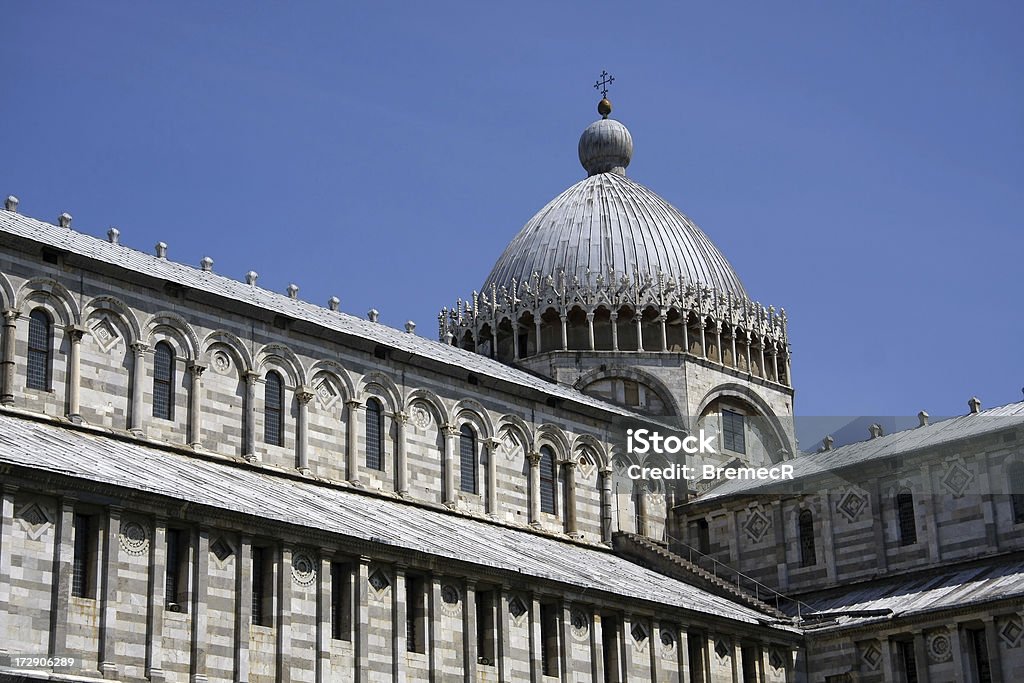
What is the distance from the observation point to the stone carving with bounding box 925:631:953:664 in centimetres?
4856

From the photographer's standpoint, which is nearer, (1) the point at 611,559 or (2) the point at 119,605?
(2) the point at 119,605

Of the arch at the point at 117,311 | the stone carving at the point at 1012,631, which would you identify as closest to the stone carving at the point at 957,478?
the stone carving at the point at 1012,631

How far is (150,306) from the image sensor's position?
147 ft

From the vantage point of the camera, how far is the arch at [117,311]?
142 ft

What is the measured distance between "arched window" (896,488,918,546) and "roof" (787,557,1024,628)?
1.36 metres

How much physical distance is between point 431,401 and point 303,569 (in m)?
13.5

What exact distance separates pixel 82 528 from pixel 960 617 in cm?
2574

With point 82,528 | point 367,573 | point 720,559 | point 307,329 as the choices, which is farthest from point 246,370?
point 720,559

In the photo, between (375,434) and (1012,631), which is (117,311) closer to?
(375,434)

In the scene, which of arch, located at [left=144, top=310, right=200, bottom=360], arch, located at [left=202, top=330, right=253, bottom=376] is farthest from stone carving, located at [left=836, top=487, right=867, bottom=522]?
arch, located at [left=144, top=310, right=200, bottom=360]

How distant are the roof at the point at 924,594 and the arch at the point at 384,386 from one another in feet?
48.9

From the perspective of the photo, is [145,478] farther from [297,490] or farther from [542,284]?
[542,284]

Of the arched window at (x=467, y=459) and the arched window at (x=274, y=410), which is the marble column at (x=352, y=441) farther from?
the arched window at (x=467, y=459)

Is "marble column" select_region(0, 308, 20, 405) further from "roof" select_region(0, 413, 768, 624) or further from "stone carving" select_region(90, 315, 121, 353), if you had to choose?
"stone carving" select_region(90, 315, 121, 353)
